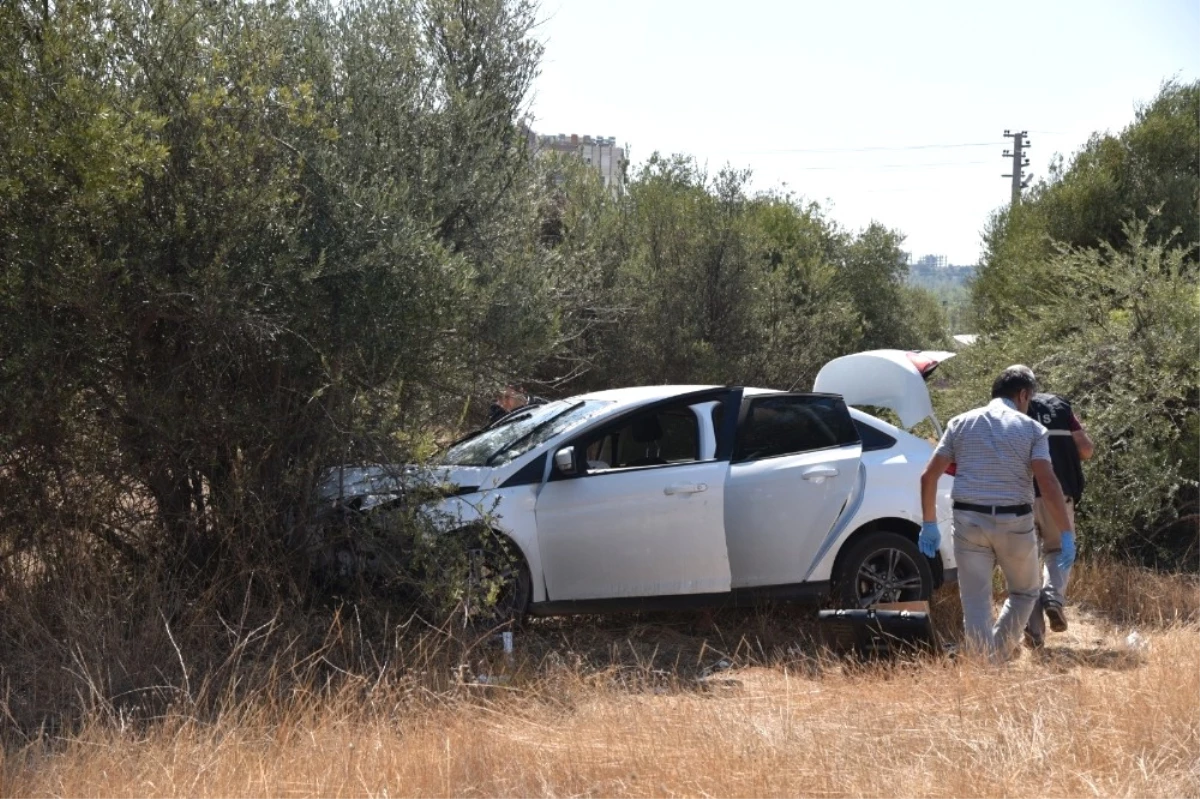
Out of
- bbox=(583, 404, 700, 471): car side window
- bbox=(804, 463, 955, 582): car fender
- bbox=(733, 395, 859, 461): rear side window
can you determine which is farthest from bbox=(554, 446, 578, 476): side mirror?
bbox=(804, 463, 955, 582): car fender

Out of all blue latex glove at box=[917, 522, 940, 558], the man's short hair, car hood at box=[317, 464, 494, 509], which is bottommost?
blue latex glove at box=[917, 522, 940, 558]

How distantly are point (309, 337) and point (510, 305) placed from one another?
202 centimetres

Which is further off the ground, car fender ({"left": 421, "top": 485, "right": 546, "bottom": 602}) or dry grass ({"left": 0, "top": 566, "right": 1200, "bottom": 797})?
car fender ({"left": 421, "top": 485, "right": 546, "bottom": 602})

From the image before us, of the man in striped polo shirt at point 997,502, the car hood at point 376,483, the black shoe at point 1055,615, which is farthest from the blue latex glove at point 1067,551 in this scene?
the car hood at point 376,483

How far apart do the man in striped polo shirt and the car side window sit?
5.50ft

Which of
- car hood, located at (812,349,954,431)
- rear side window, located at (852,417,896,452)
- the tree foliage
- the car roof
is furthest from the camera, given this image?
the tree foliage

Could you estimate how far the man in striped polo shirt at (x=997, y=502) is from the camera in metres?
6.83

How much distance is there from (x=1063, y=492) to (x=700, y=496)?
2322 millimetres

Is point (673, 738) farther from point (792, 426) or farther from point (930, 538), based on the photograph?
point (792, 426)

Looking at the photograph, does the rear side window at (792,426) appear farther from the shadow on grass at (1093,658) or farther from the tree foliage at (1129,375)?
the tree foliage at (1129,375)

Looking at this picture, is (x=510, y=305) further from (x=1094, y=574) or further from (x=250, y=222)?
(x=1094, y=574)

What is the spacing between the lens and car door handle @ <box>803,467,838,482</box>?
27.1 ft

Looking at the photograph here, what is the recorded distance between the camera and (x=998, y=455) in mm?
6859

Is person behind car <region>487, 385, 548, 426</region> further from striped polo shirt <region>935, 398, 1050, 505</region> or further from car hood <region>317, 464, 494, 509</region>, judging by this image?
striped polo shirt <region>935, 398, 1050, 505</region>
